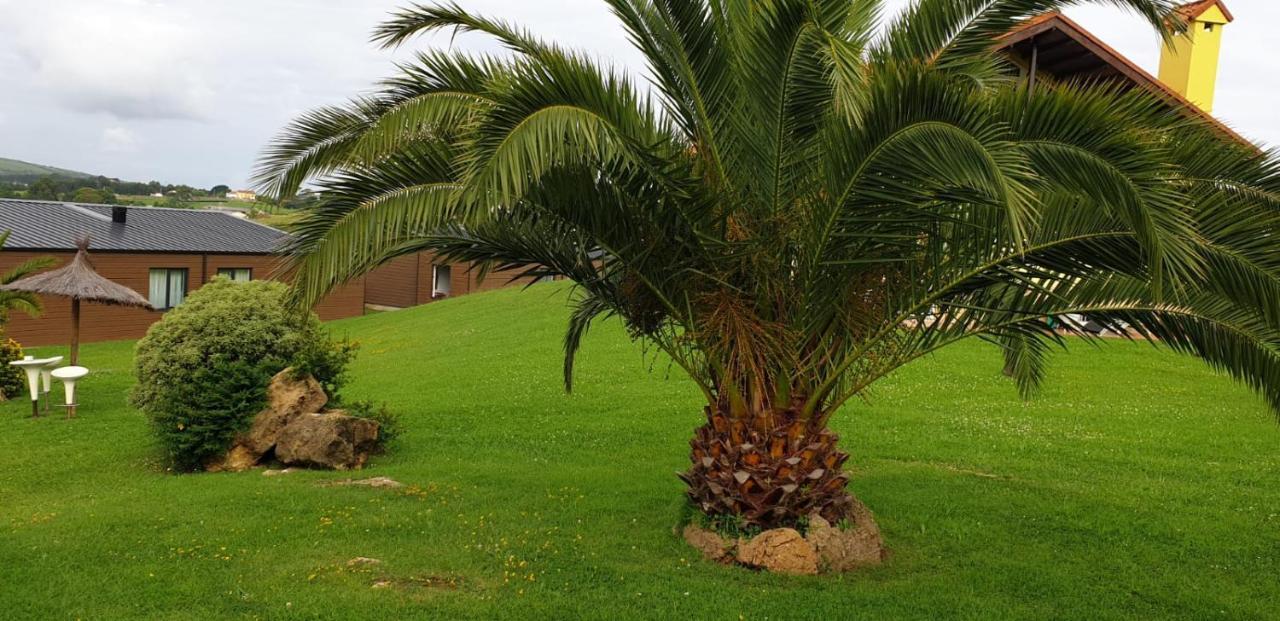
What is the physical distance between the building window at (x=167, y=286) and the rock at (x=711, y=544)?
3089 centimetres

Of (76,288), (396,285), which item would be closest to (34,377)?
(76,288)

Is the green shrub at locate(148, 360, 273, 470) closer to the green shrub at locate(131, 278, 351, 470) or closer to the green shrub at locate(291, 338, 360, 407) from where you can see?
the green shrub at locate(131, 278, 351, 470)

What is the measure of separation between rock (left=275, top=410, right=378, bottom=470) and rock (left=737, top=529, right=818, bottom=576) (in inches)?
216

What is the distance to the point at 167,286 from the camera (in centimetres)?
3444

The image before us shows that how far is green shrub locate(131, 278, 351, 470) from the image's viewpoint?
36.2ft

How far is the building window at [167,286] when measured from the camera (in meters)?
34.0

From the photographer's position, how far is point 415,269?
44125 mm

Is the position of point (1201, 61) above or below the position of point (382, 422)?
above

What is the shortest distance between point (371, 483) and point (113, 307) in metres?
27.5

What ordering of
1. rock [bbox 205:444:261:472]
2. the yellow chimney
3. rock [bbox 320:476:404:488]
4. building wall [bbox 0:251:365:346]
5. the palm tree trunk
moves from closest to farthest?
the palm tree trunk < rock [bbox 320:476:404:488] < rock [bbox 205:444:261:472] < the yellow chimney < building wall [bbox 0:251:365:346]

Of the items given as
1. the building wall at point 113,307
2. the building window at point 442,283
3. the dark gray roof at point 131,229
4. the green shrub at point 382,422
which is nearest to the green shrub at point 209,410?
the green shrub at point 382,422

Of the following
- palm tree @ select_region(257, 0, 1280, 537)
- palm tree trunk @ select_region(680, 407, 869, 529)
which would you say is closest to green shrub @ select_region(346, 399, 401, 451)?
palm tree @ select_region(257, 0, 1280, 537)

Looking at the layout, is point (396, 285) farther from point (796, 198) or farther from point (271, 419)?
point (796, 198)

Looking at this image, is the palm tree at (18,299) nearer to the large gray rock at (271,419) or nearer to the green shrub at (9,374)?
the green shrub at (9,374)
